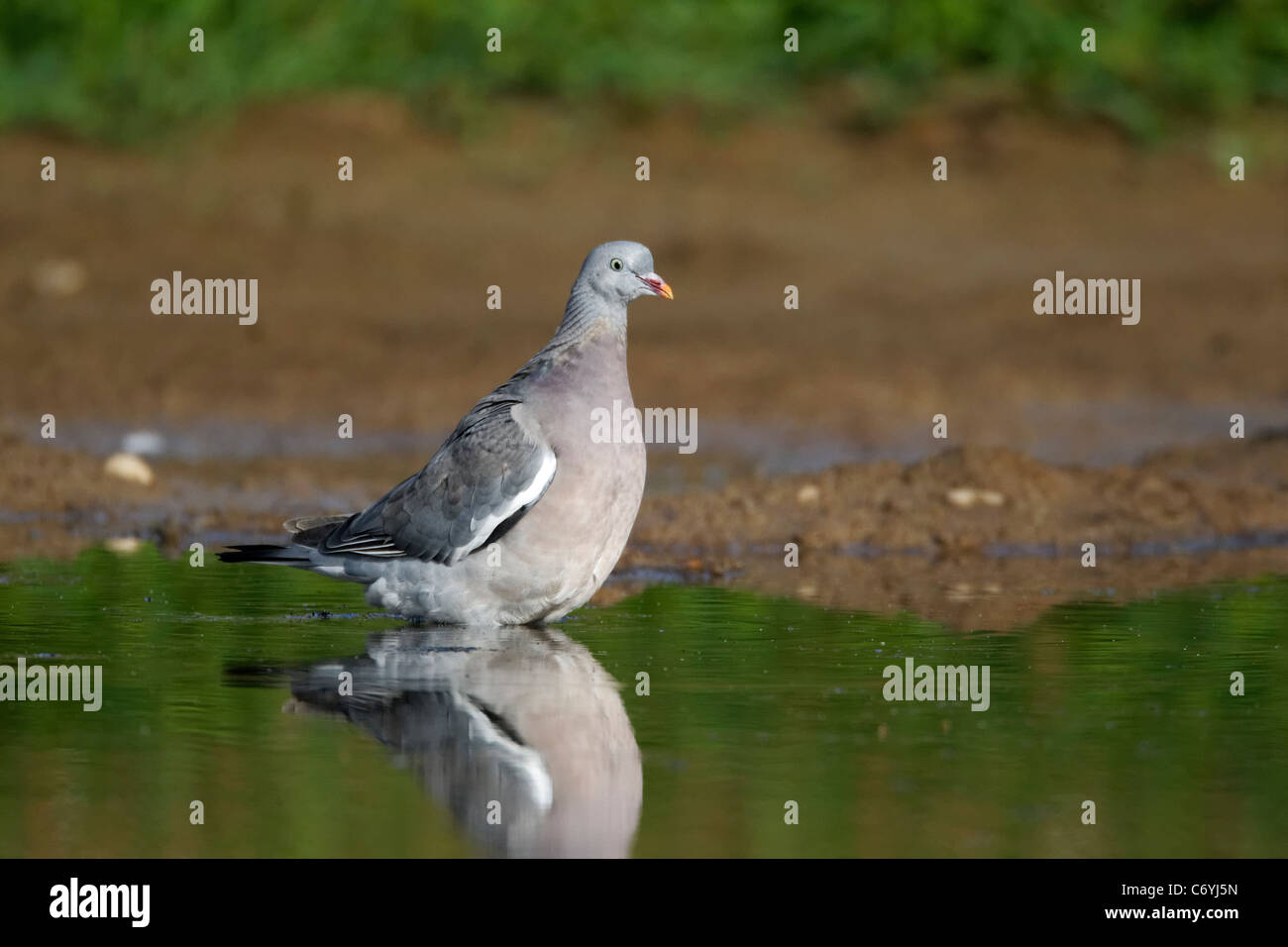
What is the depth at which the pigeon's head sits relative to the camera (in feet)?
27.9

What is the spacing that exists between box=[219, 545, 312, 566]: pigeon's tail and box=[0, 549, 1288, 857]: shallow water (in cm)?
20

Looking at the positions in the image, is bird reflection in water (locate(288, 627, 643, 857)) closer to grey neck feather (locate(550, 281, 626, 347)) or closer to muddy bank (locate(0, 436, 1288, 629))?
grey neck feather (locate(550, 281, 626, 347))

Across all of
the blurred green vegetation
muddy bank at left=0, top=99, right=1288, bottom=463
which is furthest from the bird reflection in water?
the blurred green vegetation

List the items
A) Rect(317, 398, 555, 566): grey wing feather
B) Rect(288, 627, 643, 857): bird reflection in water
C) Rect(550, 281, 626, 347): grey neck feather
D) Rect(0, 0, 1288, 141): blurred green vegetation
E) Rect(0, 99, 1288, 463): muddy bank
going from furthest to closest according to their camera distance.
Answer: Rect(0, 0, 1288, 141): blurred green vegetation < Rect(0, 99, 1288, 463): muddy bank < Rect(550, 281, 626, 347): grey neck feather < Rect(317, 398, 555, 566): grey wing feather < Rect(288, 627, 643, 857): bird reflection in water

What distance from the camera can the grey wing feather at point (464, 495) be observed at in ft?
26.7

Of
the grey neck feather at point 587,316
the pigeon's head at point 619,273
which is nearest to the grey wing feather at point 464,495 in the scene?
the grey neck feather at point 587,316

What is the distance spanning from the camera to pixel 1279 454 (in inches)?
497

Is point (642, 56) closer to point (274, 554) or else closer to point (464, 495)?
point (274, 554)

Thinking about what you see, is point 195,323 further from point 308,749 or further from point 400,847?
point 400,847

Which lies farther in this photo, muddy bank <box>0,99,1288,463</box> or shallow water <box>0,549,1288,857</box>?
muddy bank <box>0,99,1288,463</box>

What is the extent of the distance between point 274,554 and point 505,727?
245 centimetres

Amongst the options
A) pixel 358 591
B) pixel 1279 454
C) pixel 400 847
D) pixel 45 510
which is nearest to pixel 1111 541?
pixel 1279 454

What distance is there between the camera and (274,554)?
8.73m

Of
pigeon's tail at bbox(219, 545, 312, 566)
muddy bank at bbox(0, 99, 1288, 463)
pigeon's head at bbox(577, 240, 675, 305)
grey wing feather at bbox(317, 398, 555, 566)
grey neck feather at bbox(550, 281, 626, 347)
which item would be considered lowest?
pigeon's tail at bbox(219, 545, 312, 566)
